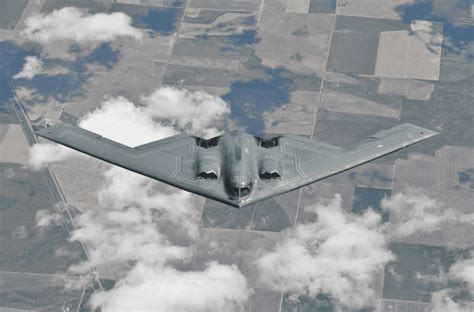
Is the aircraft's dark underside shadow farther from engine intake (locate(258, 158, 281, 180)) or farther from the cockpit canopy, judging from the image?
the cockpit canopy

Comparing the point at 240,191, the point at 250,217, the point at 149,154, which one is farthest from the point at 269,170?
the point at 250,217

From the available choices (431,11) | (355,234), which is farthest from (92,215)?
(431,11)

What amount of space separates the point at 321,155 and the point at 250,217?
91.9 feet

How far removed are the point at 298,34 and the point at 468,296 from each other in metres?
45.7

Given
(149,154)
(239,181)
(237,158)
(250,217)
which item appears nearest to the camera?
(239,181)

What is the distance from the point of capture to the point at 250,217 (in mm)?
110500

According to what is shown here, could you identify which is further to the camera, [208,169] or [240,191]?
[208,169]

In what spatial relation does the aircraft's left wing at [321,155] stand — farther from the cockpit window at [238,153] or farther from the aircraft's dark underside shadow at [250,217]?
the aircraft's dark underside shadow at [250,217]

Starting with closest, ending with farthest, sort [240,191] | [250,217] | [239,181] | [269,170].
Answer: [240,191] < [239,181] < [269,170] < [250,217]

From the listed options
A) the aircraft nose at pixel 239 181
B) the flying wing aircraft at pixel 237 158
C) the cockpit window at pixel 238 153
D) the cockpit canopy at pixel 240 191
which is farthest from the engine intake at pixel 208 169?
the cockpit canopy at pixel 240 191

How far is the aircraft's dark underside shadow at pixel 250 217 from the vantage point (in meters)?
109

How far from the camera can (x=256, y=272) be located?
346ft

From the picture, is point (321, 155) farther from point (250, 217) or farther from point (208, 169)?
point (250, 217)

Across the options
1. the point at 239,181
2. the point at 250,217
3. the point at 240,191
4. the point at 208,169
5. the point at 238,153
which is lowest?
the point at 250,217
